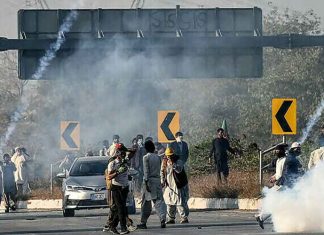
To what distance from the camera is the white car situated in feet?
114

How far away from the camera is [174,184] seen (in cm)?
3083

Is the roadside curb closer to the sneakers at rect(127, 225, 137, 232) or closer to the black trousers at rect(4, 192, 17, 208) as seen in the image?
the black trousers at rect(4, 192, 17, 208)

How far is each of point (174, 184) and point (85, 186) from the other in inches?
180

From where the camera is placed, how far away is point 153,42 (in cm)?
4666

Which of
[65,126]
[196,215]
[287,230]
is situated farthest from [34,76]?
[287,230]

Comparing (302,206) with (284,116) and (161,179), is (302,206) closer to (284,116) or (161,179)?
(161,179)

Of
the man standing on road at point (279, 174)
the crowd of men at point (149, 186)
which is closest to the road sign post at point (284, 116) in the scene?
the crowd of men at point (149, 186)

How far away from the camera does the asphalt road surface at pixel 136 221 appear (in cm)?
2741

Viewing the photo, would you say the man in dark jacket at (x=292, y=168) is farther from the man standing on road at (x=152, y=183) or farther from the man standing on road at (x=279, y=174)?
the man standing on road at (x=152, y=183)

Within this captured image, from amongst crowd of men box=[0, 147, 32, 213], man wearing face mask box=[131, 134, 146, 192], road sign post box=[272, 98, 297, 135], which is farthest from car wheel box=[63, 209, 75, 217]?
crowd of men box=[0, 147, 32, 213]

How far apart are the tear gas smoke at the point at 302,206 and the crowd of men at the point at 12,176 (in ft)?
54.4

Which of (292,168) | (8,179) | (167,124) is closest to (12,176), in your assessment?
(8,179)

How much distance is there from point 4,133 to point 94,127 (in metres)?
20.2

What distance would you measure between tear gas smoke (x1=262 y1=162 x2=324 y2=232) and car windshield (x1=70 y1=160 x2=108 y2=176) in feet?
34.0
